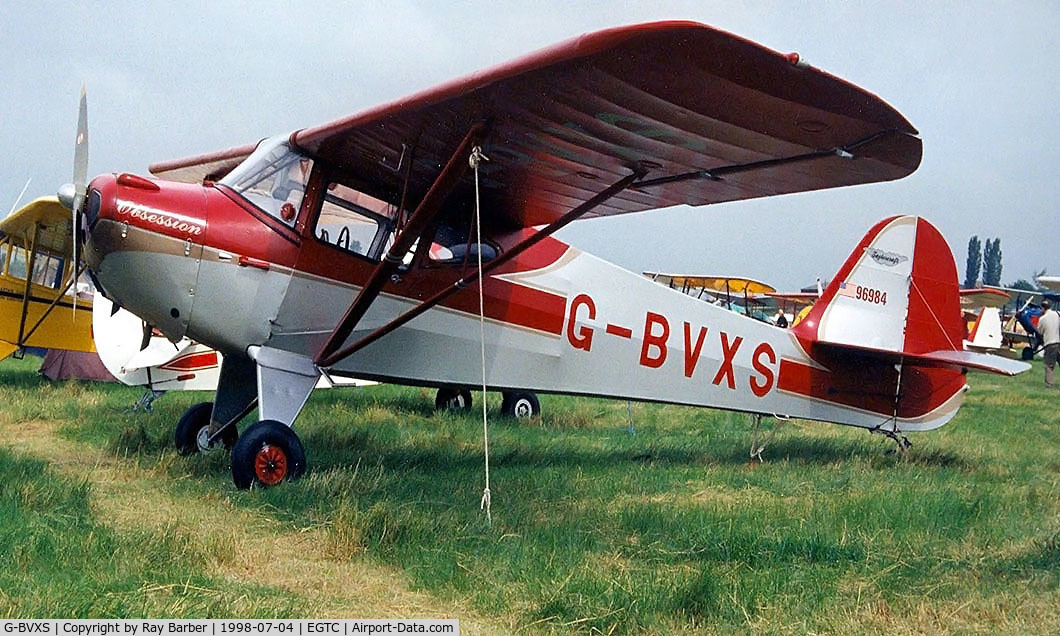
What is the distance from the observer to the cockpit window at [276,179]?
18.6ft

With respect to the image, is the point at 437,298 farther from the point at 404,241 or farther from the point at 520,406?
the point at 520,406

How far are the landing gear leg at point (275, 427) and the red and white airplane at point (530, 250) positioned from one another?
1 cm

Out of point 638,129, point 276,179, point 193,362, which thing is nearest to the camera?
point 638,129

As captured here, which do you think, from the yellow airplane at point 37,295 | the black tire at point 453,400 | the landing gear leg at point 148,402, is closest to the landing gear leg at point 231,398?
the landing gear leg at point 148,402

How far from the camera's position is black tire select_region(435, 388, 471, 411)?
10.5 meters

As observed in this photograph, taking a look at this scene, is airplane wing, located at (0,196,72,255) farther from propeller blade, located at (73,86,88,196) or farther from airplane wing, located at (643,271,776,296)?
airplane wing, located at (643,271,776,296)

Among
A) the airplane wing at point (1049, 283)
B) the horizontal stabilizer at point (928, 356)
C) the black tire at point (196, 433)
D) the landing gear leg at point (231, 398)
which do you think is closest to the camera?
the landing gear leg at point (231, 398)

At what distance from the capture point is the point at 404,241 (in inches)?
204

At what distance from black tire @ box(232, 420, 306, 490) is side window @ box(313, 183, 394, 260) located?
1.35 metres

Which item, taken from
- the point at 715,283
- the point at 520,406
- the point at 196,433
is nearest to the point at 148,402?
the point at 196,433

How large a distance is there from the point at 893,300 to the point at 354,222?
5.11m

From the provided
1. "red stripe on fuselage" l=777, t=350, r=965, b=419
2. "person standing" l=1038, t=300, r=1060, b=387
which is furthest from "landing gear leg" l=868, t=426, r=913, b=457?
"person standing" l=1038, t=300, r=1060, b=387

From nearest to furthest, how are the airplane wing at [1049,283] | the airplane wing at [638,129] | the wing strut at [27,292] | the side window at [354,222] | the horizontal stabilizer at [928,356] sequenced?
1. the airplane wing at [638,129]
2. the side window at [354,222]
3. the horizontal stabilizer at [928,356]
4. the wing strut at [27,292]
5. the airplane wing at [1049,283]

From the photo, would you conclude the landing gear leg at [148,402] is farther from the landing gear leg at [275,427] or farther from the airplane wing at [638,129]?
the airplane wing at [638,129]
